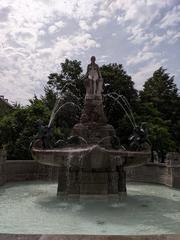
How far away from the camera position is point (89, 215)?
33.8 ft

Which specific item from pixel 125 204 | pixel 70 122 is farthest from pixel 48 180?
pixel 70 122

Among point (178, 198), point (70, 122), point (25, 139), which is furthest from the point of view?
point (70, 122)

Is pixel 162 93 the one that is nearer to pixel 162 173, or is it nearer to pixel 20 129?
pixel 20 129

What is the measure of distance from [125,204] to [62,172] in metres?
2.76

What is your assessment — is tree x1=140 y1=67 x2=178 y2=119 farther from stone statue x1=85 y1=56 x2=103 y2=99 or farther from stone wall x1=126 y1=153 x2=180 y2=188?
stone statue x1=85 y1=56 x2=103 y2=99

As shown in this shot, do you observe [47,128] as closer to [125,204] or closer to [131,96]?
[125,204]

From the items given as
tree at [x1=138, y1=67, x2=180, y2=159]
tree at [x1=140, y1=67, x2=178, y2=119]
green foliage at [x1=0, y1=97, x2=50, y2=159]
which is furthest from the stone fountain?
tree at [x1=140, y1=67, x2=178, y2=119]

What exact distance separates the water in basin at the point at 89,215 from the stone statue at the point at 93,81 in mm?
5918

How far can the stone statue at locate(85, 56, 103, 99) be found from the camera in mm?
18016

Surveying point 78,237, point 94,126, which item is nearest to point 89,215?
point 78,237

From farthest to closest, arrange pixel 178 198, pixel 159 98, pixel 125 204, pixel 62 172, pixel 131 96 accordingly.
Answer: pixel 159 98, pixel 131 96, pixel 178 198, pixel 62 172, pixel 125 204

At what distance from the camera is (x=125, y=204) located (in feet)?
40.9

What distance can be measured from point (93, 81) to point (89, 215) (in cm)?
902

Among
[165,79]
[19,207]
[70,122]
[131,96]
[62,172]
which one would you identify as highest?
[165,79]
